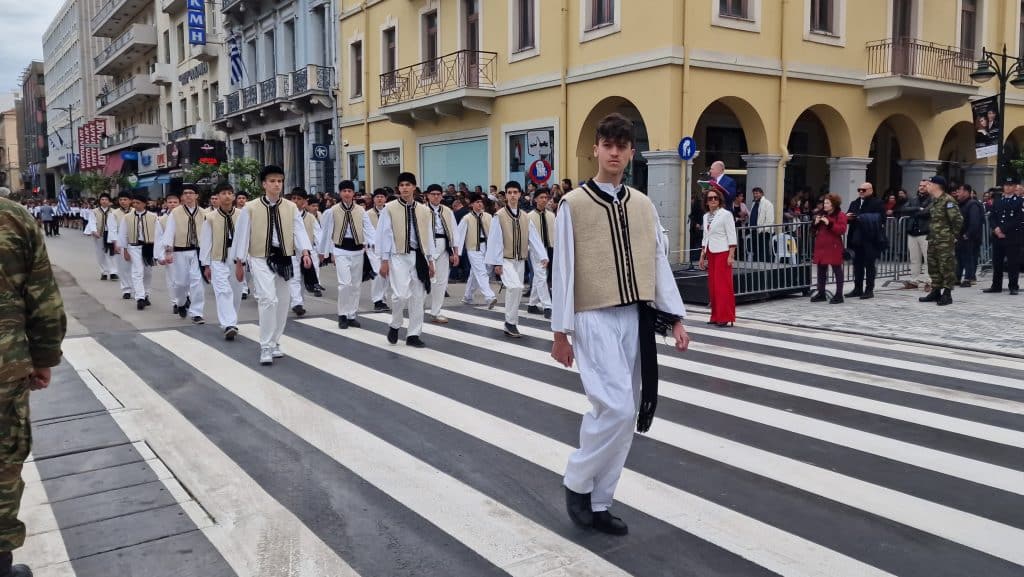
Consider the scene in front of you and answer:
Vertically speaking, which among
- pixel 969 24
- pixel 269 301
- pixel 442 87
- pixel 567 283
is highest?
pixel 969 24

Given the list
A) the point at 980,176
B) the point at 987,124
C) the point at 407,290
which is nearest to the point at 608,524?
the point at 407,290

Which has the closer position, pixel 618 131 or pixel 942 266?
pixel 618 131

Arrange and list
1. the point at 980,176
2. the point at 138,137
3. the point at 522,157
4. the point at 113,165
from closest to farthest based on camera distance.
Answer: the point at 522,157 < the point at 980,176 < the point at 138,137 < the point at 113,165

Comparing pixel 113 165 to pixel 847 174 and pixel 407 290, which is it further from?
pixel 407 290

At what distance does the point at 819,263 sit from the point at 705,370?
6.07 meters

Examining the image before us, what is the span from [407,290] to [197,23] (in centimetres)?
3376

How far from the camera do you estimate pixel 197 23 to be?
38875 mm

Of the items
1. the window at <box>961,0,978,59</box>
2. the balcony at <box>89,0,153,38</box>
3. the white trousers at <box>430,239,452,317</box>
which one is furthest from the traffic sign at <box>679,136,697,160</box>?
the balcony at <box>89,0,153,38</box>

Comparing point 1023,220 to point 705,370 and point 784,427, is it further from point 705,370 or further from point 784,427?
point 784,427

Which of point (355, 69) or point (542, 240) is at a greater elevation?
point (355, 69)

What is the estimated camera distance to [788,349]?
31.4 ft

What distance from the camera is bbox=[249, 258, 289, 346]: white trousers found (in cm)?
891

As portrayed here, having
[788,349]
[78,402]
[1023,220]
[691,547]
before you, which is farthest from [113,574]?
[1023,220]

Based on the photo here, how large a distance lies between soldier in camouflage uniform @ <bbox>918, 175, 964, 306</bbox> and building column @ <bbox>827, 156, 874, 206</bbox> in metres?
7.30
